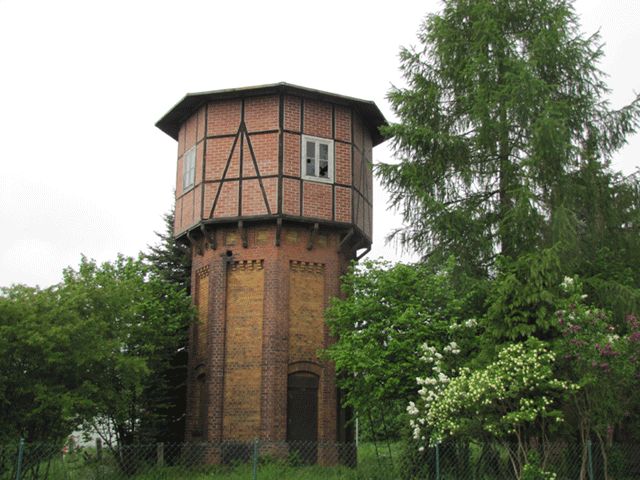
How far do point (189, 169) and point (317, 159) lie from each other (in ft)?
15.3

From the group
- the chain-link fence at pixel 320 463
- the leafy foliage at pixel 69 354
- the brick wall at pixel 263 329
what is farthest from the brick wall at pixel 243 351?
the leafy foliage at pixel 69 354

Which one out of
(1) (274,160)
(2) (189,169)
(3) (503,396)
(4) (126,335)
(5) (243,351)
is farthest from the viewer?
(2) (189,169)

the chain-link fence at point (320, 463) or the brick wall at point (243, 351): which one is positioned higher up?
the brick wall at point (243, 351)

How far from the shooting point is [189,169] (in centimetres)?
2688

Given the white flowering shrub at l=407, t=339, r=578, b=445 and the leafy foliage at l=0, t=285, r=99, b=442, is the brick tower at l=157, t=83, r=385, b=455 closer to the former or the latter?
the leafy foliage at l=0, t=285, r=99, b=442

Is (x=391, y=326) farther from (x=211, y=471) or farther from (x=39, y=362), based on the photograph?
(x=39, y=362)

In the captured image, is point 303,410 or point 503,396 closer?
point 503,396

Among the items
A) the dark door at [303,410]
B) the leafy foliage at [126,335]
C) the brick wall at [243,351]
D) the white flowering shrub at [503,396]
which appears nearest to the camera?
the white flowering shrub at [503,396]

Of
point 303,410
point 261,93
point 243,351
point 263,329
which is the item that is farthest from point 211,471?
point 261,93

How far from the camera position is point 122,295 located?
2114 centimetres

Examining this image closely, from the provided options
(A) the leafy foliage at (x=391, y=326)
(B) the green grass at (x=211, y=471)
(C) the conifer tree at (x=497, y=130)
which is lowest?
(B) the green grass at (x=211, y=471)

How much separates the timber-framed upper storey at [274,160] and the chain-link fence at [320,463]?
23.3 ft

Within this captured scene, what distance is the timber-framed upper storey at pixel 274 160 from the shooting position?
80.9ft

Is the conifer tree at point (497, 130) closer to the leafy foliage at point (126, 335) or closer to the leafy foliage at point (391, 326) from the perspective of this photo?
the leafy foliage at point (391, 326)
